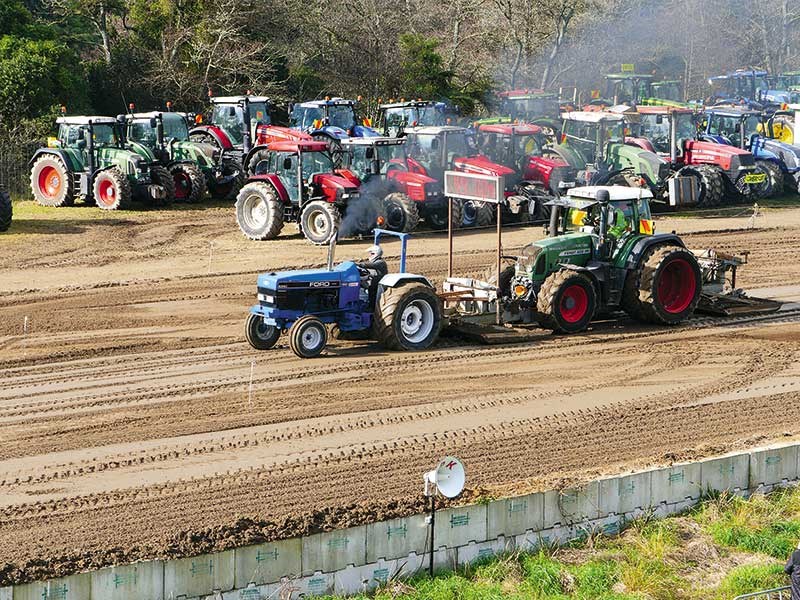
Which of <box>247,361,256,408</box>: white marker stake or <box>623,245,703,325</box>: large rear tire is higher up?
<box>623,245,703,325</box>: large rear tire

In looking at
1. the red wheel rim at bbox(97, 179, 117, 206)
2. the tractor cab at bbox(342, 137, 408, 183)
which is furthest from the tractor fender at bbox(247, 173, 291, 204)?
the red wheel rim at bbox(97, 179, 117, 206)

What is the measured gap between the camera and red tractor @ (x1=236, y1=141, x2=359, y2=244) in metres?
21.6

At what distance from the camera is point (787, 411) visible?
12148mm

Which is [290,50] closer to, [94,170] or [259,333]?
[94,170]

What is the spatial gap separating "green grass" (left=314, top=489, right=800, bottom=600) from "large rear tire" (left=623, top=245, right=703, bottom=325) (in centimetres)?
591

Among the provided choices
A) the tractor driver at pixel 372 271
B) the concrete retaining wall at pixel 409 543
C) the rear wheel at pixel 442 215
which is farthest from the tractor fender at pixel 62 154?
the concrete retaining wall at pixel 409 543

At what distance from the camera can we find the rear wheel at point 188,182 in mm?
26375

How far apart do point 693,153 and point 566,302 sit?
46.0 ft

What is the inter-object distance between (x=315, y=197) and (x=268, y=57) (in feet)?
44.9

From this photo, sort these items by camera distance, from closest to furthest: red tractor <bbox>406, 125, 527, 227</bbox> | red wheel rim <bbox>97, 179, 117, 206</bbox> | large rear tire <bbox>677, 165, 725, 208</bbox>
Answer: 1. red tractor <bbox>406, 125, 527, 227</bbox>
2. red wheel rim <bbox>97, 179, 117, 206</bbox>
3. large rear tire <bbox>677, 165, 725, 208</bbox>

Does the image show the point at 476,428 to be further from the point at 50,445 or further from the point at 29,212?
the point at 29,212

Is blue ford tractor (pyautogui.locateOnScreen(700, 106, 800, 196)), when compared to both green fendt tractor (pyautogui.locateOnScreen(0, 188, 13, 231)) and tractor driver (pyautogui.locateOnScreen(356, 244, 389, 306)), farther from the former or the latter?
tractor driver (pyautogui.locateOnScreen(356, 244, 389, 306))

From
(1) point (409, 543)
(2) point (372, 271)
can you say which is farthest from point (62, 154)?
(1) point (409, 543)

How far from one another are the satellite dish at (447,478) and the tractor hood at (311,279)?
5.45 metres
